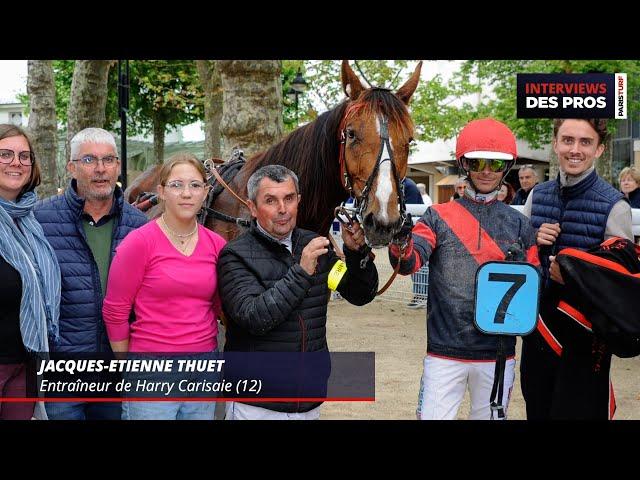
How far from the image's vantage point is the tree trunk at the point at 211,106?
17.0 metres

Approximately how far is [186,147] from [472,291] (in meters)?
24.6

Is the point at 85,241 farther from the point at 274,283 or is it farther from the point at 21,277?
the point at 274,283

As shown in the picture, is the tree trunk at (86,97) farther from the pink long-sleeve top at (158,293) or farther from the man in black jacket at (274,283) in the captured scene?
the man in black jacket at (274,283)

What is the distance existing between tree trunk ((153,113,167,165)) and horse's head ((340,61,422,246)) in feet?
79.0

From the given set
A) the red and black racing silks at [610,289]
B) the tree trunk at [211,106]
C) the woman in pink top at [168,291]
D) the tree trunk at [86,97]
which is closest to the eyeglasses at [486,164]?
the red and black racing silks at [610,289]

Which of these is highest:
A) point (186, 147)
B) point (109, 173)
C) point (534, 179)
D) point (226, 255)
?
point (186, 147)

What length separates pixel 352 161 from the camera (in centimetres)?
333

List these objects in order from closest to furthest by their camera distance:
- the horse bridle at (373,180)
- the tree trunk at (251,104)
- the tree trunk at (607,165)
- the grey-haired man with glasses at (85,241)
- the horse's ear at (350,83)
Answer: the grey-haired man with glasses at (85,241), the horse bridle at (373,180), the horse's ear at (350,83), the tree trunk at (251,104), the tree trunk at (607,165)

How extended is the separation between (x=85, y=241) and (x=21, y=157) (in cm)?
47

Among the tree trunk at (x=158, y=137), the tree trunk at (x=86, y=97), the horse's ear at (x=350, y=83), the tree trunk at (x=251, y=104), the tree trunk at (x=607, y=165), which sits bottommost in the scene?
the horse's ear at (x=350, y=83)

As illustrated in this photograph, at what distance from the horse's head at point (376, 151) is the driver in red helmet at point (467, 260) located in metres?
0.17

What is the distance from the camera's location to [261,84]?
6688 millimetres

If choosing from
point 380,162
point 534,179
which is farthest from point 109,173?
point 534,179
